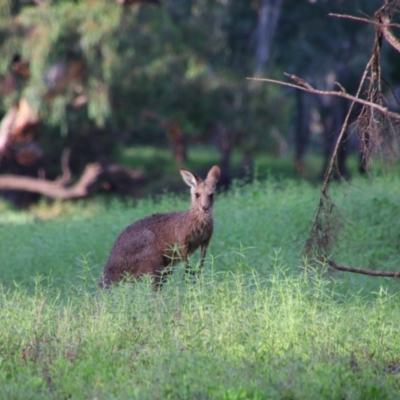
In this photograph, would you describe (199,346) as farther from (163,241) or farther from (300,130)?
(300,130)

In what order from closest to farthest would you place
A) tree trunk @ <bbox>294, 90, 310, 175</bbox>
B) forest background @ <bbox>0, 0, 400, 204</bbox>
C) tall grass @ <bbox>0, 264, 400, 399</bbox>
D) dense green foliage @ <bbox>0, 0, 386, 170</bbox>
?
tall grass @ <bbox>0, 264, 400, 399</bbox> → dense green foliage @ <bbox>0, 0, 386, 170</bbox> → forest background @ <bbox>0, 0, 400, 204</bbox> → tree trunk @ <bbox>294, 90, 310, 175</bbox>

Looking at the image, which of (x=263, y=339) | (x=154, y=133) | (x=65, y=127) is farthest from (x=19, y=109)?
(x=263, y=339)

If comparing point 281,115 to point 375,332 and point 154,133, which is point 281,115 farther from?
point 375,332

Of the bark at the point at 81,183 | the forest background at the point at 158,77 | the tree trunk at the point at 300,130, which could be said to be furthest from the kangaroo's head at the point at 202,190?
the tree trunk at the point at 300,130

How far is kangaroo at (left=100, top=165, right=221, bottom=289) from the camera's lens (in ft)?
29.6

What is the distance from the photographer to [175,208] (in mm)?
13648

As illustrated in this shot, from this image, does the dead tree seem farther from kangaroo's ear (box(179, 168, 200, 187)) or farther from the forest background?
the forest background

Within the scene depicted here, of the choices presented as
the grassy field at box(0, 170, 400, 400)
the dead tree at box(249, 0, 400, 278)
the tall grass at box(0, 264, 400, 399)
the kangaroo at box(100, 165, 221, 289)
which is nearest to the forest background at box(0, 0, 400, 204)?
the kangaroo at box(100, 165, 221, 289)

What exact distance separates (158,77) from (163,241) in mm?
12483

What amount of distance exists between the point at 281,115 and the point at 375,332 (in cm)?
1666

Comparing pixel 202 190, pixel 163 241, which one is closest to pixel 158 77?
pixel 202 190

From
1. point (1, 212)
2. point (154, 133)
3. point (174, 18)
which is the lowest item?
point (1, 212)

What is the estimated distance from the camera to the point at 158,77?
2117 cm

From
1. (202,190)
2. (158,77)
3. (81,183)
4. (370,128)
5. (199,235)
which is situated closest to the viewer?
(370,128)
